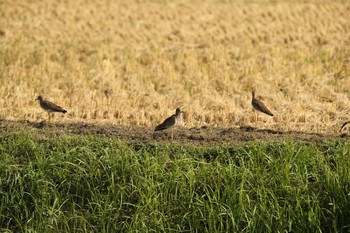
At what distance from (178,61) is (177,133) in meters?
7.91

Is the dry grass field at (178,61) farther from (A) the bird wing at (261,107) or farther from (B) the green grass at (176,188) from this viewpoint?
(B) the green grass at (176,188)

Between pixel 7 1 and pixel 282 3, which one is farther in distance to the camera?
pixel 282 3

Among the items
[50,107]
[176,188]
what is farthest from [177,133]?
[50,107]

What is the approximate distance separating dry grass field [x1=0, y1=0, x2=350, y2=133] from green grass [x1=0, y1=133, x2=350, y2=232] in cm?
343

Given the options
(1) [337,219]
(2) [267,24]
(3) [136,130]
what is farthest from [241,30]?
(1) [337,219]

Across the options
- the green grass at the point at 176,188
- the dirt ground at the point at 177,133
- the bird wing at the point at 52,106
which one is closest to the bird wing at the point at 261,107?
the dirt ground at the point at 177,133

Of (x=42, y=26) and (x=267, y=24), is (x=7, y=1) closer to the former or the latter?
(x=42, y=26)

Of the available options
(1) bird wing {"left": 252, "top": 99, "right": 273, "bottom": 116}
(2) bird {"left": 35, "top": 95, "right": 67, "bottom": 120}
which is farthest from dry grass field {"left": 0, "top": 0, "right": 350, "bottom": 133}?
(2) bird {"left": 35, "top": 95, "right": 67, "bottom": 120}

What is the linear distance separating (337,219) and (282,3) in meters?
21.7

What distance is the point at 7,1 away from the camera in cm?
2567

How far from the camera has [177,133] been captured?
A: 10883 mm

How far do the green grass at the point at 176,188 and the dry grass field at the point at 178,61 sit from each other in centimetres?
343

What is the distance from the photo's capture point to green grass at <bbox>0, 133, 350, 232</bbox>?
7.85 meters

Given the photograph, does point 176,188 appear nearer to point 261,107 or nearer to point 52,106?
point 261,107
